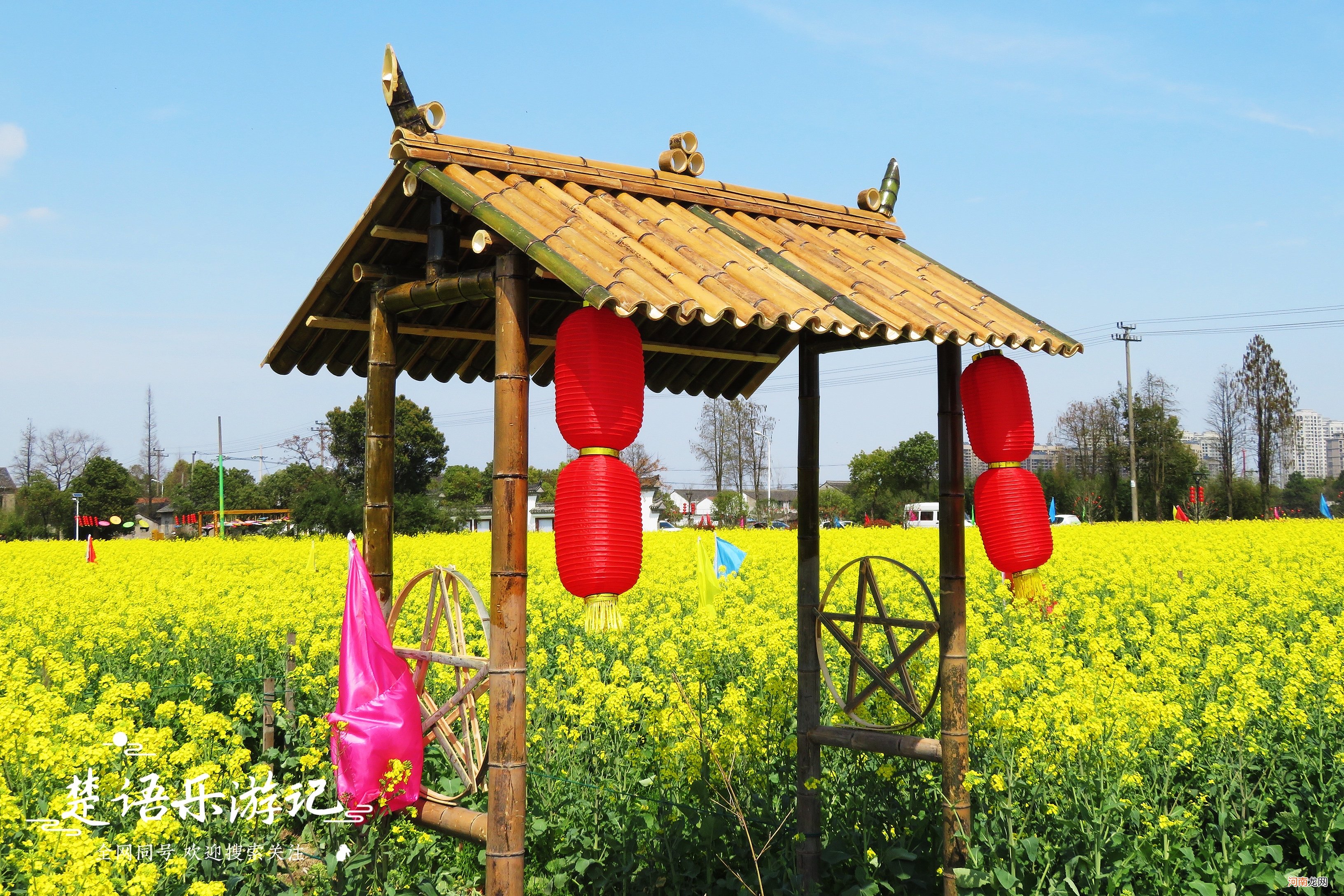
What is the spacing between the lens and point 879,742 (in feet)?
15.9

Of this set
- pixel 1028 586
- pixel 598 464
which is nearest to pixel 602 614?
pixel 598 464

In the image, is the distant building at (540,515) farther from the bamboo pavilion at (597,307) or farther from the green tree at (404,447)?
the bamboo pavilion at (597,307)

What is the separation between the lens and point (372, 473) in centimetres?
498

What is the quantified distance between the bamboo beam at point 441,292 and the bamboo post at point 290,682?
10.6 feet

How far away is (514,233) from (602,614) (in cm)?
140

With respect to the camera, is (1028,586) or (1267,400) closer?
(1028,586)

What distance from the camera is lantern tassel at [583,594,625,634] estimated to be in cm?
378

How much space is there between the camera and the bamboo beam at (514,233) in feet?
11.8

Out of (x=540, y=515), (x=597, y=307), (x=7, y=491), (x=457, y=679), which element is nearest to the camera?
(x=597, y=307)

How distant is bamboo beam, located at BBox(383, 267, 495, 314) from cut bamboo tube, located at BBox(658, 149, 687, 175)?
3.23 ft

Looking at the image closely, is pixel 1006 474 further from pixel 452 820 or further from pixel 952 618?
pixel 452 820

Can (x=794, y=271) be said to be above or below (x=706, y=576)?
above

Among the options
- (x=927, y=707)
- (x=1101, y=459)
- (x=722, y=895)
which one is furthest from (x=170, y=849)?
(x=1101, y=459)

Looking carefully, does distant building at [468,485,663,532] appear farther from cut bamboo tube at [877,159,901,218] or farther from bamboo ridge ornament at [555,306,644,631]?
bamboo ridge ornament at [555,306,644,631]
